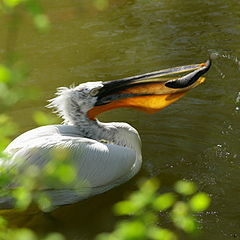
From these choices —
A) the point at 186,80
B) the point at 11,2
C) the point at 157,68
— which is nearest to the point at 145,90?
the point at 186,80

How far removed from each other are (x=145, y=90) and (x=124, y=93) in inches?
6.3

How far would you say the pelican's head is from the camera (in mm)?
3934

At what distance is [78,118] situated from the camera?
4027 mm

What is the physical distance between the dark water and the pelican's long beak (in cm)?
52

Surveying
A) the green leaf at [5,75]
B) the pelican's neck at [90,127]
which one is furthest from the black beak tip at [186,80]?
the green leaf at [5,75]

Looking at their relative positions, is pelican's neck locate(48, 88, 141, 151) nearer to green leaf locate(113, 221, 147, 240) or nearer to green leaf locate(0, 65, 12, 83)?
green leaf locate(0, 65, 12, 83)

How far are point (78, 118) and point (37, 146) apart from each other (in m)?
0.62

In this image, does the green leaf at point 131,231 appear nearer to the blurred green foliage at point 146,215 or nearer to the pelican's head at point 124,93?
the blurred green foliage at point 146,215

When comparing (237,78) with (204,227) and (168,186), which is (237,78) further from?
(204,227)

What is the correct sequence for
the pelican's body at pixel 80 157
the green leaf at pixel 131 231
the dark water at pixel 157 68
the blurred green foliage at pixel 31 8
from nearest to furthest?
1. the green leaf at pixel 131 231
2. the blurred green foliage at pixel 31 8
3. the pelican's body at pixel 80 157
4. the dark water at pixel 157 68

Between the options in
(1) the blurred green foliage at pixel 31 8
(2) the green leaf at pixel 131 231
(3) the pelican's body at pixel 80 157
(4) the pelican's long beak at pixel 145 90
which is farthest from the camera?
(4) the pelican's long beak at pixel 145 90

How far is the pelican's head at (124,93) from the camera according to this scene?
393 centimetres

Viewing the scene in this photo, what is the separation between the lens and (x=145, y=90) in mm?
3936

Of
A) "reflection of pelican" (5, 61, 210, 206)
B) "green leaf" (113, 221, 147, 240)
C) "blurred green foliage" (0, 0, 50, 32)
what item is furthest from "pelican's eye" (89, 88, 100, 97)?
"green leaf" (113, 221, 147, 240)
